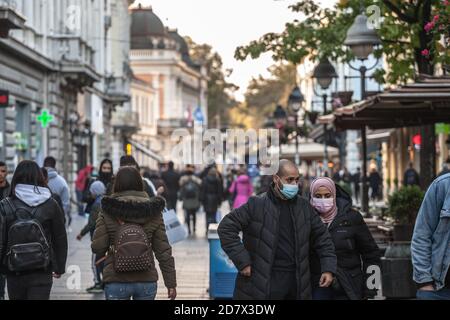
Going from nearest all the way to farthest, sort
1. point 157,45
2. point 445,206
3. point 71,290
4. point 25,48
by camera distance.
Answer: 1. point 445,206
2. point 71,290
3. point 25,48
4. point 157,45

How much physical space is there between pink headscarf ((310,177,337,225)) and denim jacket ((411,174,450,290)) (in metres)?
1.48

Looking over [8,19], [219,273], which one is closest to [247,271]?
[219,273]

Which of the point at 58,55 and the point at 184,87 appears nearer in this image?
the point at 58,55

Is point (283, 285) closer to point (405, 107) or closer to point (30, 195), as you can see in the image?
point (30, 195)

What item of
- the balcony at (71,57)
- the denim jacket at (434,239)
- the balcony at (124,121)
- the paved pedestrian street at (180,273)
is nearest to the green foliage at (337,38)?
the paved pedestrian street at (180,273)

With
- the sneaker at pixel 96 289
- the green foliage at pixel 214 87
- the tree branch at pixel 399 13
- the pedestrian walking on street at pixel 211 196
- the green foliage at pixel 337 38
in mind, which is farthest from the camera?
the green foliage at pixel 214 87

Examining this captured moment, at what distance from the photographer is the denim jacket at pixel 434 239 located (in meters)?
8.15

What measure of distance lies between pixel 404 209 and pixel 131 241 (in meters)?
7.61

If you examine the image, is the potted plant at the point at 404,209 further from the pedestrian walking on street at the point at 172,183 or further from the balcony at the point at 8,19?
the pedestrian walking on street at the point at 172,183

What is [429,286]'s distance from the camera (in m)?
8.18

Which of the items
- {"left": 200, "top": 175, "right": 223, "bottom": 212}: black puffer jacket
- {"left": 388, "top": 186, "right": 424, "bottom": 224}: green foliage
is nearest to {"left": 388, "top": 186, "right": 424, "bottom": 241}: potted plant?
{"left": 388, "top": 186, "right": 424, "bottom": 224}: green foliage
